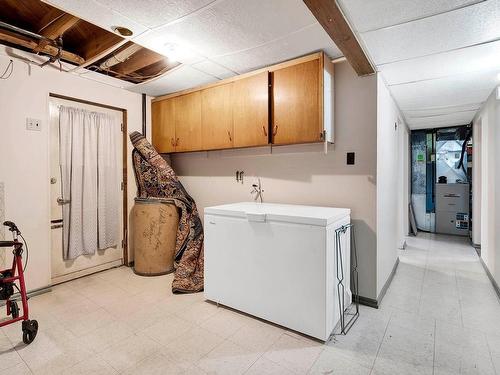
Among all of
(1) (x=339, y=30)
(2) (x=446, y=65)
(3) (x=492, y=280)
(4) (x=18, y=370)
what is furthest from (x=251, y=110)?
(3) (x=492, y=280)

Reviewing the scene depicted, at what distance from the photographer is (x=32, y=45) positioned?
2.66 metres

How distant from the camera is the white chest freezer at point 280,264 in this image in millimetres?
2031

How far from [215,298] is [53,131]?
252cm

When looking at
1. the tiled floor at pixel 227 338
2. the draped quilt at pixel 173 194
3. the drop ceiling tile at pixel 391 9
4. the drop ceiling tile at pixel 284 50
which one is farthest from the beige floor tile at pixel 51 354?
the drop ceiling tile at pixel 391 9

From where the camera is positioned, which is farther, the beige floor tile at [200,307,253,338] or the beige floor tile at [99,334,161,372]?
the beige floor tile at [200,307,253,338]

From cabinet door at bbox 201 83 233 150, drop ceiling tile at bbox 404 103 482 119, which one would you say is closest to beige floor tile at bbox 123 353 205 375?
cabinet door at bbox 201 83 233 150

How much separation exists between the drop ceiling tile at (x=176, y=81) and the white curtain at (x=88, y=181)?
2.07 ft

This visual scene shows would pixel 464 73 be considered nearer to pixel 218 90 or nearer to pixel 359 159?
pixel 359 159

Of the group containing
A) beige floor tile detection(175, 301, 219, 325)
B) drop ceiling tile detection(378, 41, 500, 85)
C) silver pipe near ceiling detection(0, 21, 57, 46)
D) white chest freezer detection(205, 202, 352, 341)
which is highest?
silver pipe near ceiling detection(0, 21, 57, 46)

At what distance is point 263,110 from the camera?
9.32 ft

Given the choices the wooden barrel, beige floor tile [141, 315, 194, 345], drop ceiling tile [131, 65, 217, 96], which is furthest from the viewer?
the wooden barrel

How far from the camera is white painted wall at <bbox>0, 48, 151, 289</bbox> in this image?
2.66m

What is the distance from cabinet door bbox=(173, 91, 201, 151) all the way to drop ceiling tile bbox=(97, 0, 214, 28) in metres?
1.40

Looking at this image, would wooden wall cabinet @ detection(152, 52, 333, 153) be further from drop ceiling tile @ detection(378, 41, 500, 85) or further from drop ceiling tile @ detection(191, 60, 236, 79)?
drop ceiling tile @ detection(378, 41, 500, 85)
